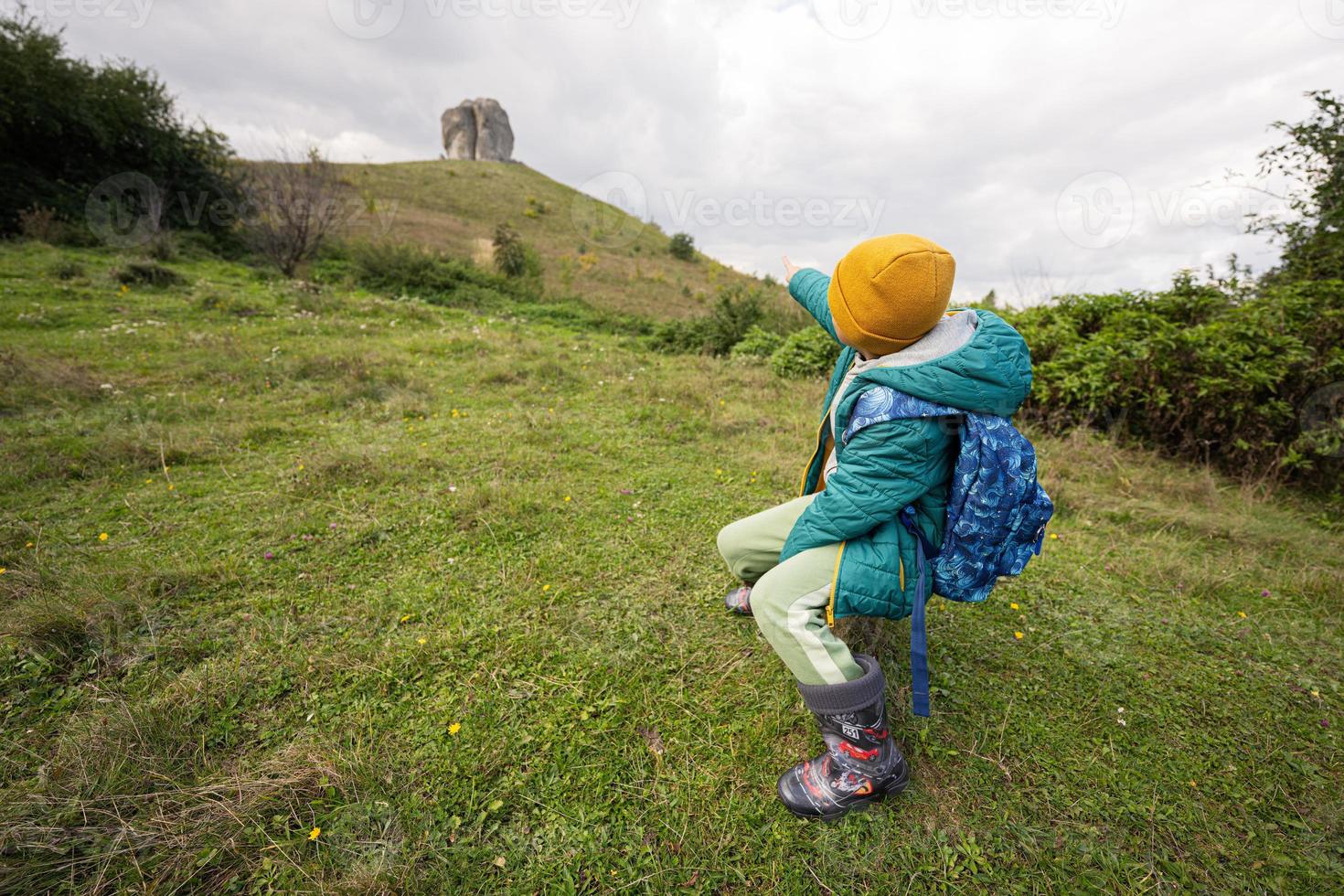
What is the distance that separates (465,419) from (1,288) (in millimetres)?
8956

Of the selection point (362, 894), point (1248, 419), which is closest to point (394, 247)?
point (362, 894)

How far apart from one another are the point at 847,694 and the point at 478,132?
66.6m

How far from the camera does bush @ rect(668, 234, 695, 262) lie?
27438 mm

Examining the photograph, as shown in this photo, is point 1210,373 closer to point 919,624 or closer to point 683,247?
point 919,624

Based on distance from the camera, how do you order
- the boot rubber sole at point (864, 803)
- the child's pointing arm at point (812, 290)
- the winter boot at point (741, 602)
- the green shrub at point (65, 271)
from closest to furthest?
the boot rubber sole at point (864, 803) < the child's pointing arm at point (812, 290) < the winter boot at point (741, 602) < the green shrub at point (65, 271)

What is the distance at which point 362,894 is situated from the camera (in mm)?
1507

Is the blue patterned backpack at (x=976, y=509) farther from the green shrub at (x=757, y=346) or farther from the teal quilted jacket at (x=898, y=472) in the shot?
the green shrub at (x=757, y=346)

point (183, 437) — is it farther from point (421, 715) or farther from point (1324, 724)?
point (1324, 724)

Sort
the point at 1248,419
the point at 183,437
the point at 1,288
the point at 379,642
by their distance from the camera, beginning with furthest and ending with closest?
the point at 1,288 → the point at 1248,419 → the point at 183,437 → the point at 379,642

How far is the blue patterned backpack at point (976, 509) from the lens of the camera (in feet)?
5.25
